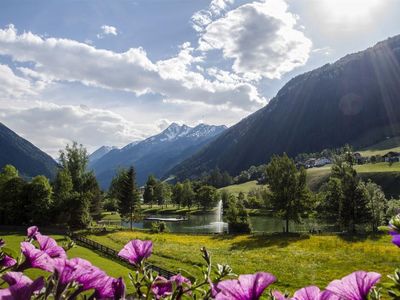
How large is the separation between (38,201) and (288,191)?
40702mm

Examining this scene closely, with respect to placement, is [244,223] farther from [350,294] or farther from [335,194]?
[350,294]

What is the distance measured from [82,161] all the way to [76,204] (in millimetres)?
18535

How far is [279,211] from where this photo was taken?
67750 millimetres

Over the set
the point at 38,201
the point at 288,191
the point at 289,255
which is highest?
the point at 38,201

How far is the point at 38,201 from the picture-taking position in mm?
67875

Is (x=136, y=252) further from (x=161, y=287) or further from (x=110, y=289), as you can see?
(x=110, y=289)

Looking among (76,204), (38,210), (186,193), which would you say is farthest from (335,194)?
(186,193)

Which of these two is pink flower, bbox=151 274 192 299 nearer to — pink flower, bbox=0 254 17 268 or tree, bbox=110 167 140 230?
pink flower, bbox=0 254 17 268

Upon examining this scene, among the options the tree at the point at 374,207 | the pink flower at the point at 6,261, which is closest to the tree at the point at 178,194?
the tree at the point at 374,207

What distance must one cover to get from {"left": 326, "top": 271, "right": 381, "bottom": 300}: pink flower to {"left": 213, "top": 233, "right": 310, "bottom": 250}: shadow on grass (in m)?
49.9

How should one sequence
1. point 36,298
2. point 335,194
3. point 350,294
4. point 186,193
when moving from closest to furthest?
point 350,294 < point 36,298 < point 335,194 < point 186,193

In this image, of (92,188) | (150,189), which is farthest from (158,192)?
(92,188)

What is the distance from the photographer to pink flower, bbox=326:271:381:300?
1.43m

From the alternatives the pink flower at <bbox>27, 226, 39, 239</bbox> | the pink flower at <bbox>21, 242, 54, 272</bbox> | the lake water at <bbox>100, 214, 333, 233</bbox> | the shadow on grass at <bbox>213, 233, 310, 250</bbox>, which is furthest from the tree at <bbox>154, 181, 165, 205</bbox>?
the pink flower at <bbox>21, 242, 54, 272</bbox>
